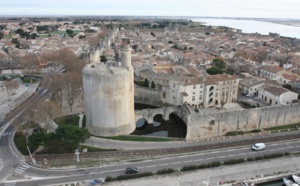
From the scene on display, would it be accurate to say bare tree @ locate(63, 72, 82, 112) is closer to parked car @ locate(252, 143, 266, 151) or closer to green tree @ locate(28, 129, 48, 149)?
green tree @ locate(28, 129, 48, 149)

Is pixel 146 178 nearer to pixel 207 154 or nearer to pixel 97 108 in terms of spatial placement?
pixel 207 154

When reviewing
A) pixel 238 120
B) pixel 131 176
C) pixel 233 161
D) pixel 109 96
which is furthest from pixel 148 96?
pixel 131 176

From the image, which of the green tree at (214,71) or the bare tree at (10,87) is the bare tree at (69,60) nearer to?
the bare tree at (10,87)

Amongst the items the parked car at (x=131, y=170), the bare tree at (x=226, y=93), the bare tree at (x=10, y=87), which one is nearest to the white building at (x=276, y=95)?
the bare tree at (x=226, y=93)

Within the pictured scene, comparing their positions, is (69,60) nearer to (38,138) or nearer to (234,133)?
(38,138)

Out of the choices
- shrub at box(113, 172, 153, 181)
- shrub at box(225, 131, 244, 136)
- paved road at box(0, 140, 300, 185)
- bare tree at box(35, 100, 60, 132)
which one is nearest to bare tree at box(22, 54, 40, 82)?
bare tree at box(35, 100, 60, 132)
